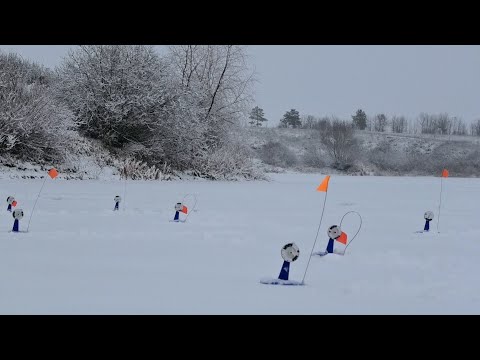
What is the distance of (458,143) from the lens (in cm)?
6050

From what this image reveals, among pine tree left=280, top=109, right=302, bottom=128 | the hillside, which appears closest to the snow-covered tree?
the hillside

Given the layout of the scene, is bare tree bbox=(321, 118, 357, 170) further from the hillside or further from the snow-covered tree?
the snow-covered tree

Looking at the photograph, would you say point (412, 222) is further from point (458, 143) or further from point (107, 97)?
point (458, 143)

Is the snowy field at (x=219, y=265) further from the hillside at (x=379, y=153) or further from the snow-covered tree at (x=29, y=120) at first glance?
the hillside at (x=379, y=153)

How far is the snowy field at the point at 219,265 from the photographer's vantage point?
13.6 ft

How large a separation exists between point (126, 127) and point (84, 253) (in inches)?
805

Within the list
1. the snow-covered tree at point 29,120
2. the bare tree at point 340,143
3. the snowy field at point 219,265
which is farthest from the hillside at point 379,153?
the snowy field at point 219,265

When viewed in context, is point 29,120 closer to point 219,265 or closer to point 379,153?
point 219,265

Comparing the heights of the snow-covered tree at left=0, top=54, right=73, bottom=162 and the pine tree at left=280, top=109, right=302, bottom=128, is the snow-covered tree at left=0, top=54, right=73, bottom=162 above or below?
below

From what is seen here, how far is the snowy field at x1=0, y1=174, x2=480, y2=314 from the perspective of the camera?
4.16m

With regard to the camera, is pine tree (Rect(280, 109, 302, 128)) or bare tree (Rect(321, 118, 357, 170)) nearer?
bare tree (Rect(321, 118, 357, 170))

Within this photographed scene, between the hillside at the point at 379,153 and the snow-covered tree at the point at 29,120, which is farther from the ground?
the hillside at the point at 379,153

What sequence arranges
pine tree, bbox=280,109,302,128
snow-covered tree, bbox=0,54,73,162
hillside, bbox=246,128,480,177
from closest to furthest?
snow-covered tree, bbox=0,54,73,162
hillside, bbox=246,128,480,177
pine tree, bbox=280,109,302,128

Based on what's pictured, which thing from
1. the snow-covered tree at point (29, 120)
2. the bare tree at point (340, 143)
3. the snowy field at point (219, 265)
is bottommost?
the snowy field at point (219, 265)
